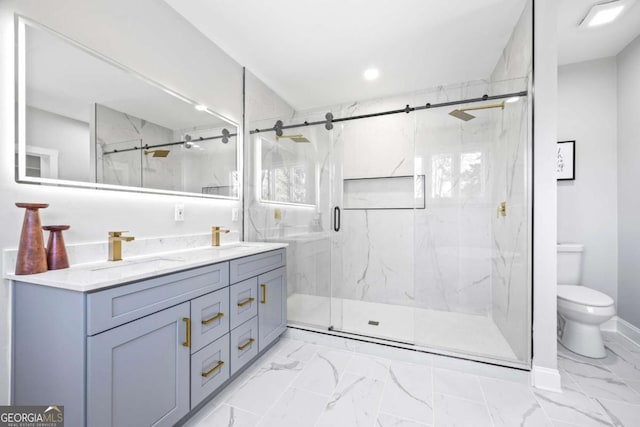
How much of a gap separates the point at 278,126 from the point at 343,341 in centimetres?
207

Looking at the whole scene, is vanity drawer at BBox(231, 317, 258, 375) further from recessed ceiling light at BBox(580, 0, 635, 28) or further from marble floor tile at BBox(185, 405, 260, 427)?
recessed ceiling light at BBox(580, 0, 635, 28)

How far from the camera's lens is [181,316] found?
1.27 m

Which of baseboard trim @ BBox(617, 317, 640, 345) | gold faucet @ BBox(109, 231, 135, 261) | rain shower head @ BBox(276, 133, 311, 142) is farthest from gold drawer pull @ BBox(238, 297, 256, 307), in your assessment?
baseboard trim @ BBox(617, 317, 640, 345)

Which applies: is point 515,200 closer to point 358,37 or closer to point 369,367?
point 369,367

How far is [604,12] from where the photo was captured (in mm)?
1850

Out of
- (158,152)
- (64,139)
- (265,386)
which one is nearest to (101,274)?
(64,139)

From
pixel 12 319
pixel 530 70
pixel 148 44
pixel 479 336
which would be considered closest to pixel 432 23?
pixel 530 70

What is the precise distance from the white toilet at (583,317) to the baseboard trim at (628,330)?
14.1 inches

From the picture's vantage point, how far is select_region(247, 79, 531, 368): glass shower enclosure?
6.57ft

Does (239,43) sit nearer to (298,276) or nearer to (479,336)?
(298,276)

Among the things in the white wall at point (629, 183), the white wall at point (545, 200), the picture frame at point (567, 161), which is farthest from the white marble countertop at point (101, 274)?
the white wall at point (629, 183)

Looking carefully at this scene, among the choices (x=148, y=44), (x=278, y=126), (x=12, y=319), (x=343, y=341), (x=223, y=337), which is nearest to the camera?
(x=12, y=319)

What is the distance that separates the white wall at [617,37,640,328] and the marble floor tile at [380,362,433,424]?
195cm

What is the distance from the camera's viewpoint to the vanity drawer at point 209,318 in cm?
134
